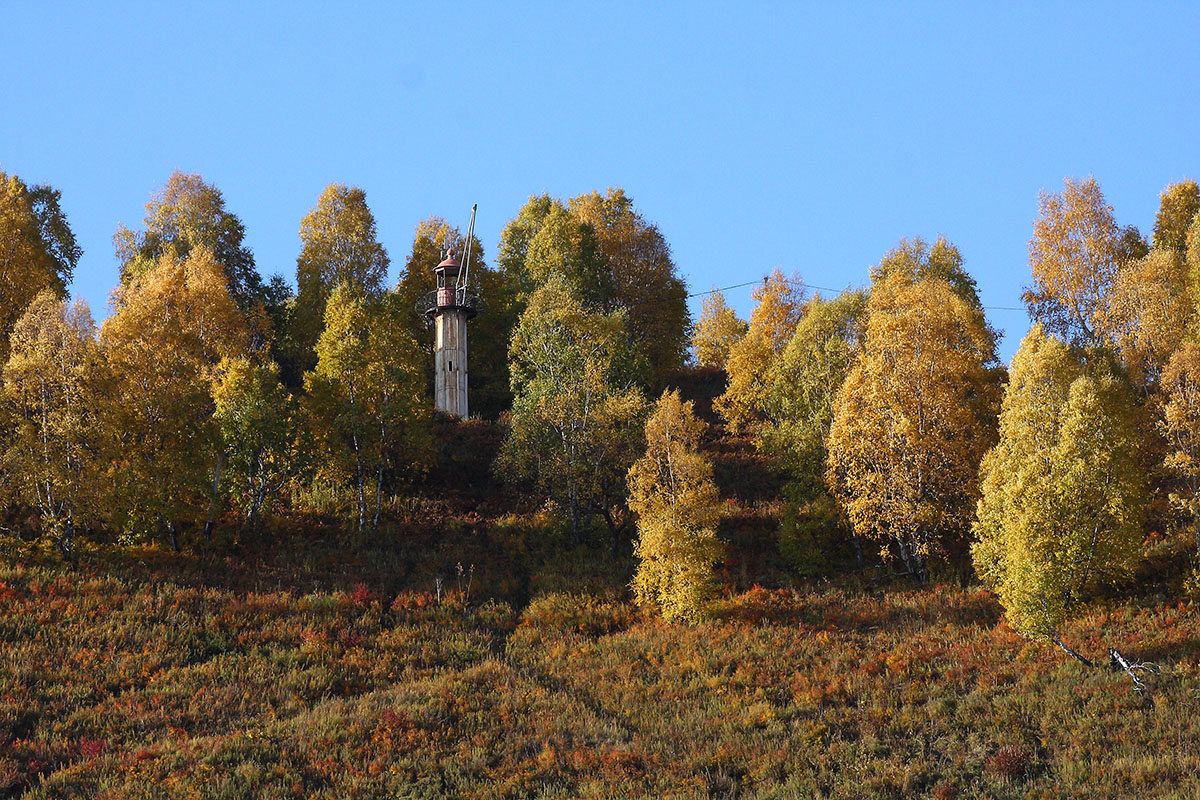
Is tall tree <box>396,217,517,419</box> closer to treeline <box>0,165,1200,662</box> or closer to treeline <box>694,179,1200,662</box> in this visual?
treeline <box>0,165,1200,662</box>

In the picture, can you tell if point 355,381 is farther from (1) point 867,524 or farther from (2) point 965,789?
(2) point 965,789

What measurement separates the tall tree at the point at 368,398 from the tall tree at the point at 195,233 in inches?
788

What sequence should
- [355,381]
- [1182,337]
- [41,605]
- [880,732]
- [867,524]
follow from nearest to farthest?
[880,732], [41,605], [867,524], [1182,337], [355,381]

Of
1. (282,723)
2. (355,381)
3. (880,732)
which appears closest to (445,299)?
(355,381)

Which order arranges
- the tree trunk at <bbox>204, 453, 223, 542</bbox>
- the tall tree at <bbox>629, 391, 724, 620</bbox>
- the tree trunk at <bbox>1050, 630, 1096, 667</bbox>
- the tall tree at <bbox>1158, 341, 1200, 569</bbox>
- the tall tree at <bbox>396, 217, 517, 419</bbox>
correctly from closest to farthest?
the tree trunk at <bbox>1050, 630, 1096, 667</bbox>
the tall tree at <bbox>1158, 341, 1200, 569</bbox>
the tall tree at <bbox>629, 391, 724, 620</bbox>
the tree trunk at <bbox>204, 453, 223, 542</bbox>
the tall tree at <bbox>396, 217, 517, 419</bbox>

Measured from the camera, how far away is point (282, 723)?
24391mm

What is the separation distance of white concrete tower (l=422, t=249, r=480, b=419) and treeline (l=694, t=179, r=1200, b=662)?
15153 mm

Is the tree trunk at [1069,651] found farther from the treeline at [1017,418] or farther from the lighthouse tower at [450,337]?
the lighthouse tower at [450,337]

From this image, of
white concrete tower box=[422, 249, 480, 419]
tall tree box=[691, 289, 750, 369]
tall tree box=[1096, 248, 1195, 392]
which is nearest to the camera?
tall tree box=[1096, 248, 1195, 392]

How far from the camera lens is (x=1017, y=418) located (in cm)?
3130

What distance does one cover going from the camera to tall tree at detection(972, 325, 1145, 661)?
28.5 metres

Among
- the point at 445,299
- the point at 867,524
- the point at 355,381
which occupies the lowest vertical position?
the point at 867,524

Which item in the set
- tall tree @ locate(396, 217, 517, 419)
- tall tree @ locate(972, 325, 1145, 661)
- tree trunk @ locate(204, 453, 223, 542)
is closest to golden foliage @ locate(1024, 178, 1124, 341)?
tall tree @ locate(972, 325, 1145, 661)

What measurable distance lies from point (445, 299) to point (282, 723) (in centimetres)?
A: 3626
